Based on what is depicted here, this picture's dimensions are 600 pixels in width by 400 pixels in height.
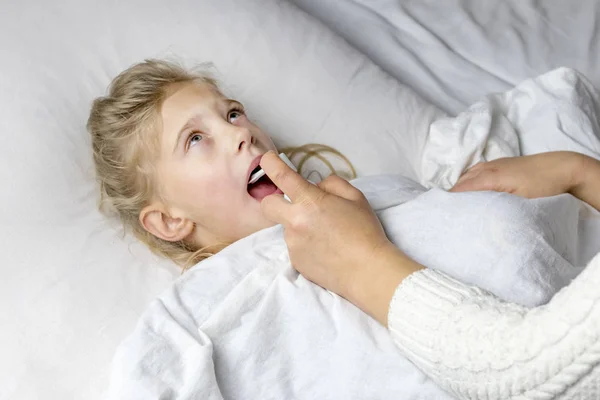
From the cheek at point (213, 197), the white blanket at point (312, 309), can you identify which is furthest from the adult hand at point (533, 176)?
the cheek at point (213, 197)

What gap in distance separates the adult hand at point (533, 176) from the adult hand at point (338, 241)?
0.26 metres

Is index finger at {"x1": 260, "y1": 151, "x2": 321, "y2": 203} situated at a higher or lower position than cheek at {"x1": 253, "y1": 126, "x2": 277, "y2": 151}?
higher

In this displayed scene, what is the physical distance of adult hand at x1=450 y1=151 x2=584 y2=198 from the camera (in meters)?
1.21

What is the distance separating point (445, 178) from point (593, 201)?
28 cm

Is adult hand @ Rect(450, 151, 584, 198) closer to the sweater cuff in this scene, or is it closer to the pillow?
the pillow

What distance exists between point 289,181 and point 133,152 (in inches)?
14.5

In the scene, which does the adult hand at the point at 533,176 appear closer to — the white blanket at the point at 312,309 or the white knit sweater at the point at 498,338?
the white blanket at the point at 312,309

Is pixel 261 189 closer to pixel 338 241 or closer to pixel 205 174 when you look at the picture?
pixel 205 174

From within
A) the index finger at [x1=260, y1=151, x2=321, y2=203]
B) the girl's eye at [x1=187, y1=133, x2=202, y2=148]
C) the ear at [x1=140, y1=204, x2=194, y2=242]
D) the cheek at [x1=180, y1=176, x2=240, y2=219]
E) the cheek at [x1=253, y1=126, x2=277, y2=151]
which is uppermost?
the index finger at [x1=260, y1=151, x2=321, y2=203]

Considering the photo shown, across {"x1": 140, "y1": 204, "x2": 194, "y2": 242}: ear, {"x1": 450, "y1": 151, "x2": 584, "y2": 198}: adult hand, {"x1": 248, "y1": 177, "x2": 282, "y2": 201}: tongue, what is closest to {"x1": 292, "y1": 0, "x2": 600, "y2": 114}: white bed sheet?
{"x1": 450, "y1": 151, "x2": 584, "y2": 198}: adult hand

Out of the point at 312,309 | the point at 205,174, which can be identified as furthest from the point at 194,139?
the point at 312,309

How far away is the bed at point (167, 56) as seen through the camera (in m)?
1.16

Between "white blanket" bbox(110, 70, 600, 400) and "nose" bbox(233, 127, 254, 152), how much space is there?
15 centimetres

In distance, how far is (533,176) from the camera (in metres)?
1.22
